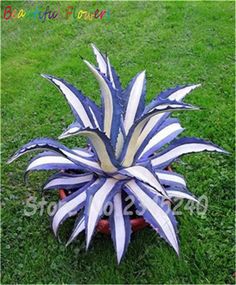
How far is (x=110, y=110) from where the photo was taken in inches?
70.9

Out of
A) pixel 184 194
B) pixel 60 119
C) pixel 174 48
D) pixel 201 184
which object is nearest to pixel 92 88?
pixel 60 119

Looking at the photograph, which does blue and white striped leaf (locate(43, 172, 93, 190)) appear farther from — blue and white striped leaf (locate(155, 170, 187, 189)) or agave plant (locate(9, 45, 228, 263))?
blue and white striped leaf (locate(155, 170, 187, 189))

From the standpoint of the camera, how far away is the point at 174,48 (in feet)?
11.2

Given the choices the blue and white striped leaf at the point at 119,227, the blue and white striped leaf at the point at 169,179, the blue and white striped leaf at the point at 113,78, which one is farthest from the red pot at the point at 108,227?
the blue and white striped leaf at the point at 113,78

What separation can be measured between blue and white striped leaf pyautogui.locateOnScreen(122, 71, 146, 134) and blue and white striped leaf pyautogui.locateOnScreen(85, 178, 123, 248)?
23cm

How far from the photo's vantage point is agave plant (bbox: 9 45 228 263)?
1.70 meters

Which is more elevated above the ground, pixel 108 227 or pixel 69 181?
pixel 69 181

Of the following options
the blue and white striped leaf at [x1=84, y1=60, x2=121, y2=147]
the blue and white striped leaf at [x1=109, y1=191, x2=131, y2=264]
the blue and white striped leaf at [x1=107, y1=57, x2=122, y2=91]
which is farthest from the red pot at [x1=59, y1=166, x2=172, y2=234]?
the blue and white striped leaf at [x1=107, y1=57, x2=122, y2=91]

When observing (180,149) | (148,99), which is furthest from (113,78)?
(148,99)

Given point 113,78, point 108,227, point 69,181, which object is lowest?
point 108,227

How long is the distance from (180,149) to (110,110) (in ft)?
1.17

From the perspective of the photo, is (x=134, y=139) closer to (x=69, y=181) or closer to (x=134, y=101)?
(x=134, y=101)

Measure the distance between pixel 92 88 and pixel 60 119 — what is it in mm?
382

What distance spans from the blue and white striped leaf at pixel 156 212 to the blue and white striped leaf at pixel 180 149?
0.16 metres
